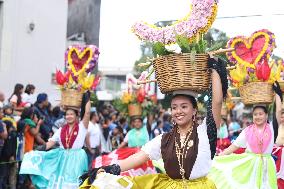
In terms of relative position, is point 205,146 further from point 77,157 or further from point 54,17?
point 54,17

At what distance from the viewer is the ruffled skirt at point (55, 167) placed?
27.0 feet

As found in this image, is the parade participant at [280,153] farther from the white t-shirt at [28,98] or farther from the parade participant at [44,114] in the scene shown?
the white t-shirt at [28,98]

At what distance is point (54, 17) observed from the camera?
58.0 feet

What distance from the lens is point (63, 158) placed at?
8484mm

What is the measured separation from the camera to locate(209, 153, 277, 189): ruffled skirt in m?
6.57

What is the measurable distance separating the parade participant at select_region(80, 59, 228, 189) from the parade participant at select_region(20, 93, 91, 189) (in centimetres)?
400

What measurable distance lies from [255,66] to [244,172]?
151cm

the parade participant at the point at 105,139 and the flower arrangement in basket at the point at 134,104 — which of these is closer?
the flower arrangement in basket at the point at 134,104

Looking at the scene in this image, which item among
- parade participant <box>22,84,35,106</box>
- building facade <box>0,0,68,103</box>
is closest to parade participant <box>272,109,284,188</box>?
parade participant <box>22,84,35,106</box>

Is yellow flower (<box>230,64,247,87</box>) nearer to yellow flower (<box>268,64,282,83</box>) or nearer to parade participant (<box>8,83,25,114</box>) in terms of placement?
yellow flower (<box>268,64,282,83</box>)

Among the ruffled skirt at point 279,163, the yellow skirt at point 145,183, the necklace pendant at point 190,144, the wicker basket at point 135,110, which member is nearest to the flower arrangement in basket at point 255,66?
the ruffled skirt at point 279,163

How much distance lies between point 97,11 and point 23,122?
10762 mm

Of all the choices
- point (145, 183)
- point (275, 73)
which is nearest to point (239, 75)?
point (275, 73)

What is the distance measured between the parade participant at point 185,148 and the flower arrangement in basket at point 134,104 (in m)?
7.31
